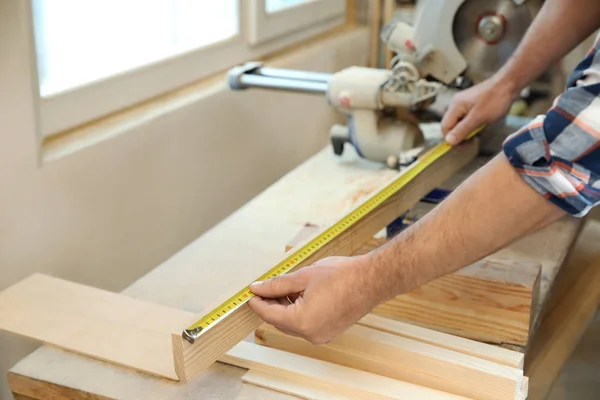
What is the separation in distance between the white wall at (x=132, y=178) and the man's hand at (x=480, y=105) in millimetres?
708

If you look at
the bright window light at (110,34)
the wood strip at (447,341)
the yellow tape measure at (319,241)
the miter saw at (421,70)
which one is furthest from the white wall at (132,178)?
the wood strip at (447,341)

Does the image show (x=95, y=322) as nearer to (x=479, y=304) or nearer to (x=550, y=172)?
(x=479, y=304)

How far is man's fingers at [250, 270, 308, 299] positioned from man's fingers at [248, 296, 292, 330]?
1 centimetres

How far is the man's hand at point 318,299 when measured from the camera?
0.92 meters

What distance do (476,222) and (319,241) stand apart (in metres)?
0.29

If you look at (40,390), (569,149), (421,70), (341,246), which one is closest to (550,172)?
(569,149)

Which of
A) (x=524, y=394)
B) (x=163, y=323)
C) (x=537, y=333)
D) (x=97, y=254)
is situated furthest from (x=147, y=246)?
(x=524, y=394)

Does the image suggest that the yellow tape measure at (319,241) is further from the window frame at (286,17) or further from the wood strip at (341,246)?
the window frame at (286,17)

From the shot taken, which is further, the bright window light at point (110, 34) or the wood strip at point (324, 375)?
the bright window light at point (110, 34)

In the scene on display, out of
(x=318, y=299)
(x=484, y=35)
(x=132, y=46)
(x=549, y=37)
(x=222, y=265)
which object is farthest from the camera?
(x=132, y=46)

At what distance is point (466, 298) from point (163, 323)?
18.4 inches

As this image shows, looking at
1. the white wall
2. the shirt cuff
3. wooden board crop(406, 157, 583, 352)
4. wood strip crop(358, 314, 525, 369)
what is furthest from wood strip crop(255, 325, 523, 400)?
the white wall

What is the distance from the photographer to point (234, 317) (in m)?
0.93

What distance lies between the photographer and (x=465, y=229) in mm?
905
